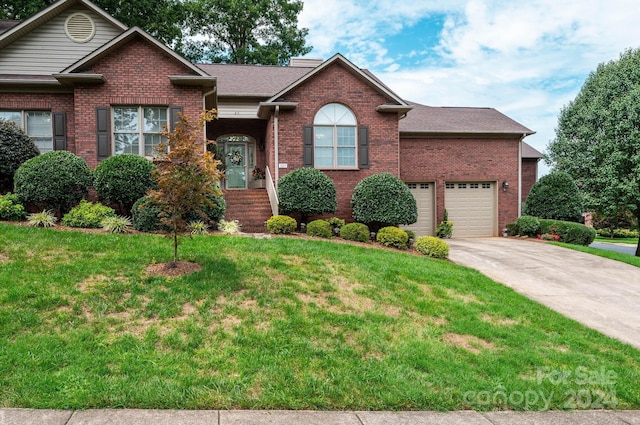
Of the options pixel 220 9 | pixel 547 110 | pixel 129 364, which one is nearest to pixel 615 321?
pixel 129 364

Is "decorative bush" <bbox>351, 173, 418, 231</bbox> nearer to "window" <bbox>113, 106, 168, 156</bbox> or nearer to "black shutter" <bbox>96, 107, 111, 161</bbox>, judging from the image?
"window" <bbox>113, 106, 168, 156</bbox>

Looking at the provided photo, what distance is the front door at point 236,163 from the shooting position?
54.4 ft

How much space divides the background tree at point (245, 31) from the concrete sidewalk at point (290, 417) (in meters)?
27.7

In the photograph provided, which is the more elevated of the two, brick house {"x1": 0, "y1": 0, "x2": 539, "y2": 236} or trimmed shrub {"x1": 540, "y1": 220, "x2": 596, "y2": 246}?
brick house {"x1": 0, "y1": 0, "x2": 539, "y2": 236}

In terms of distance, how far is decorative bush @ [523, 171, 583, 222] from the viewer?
612 inches

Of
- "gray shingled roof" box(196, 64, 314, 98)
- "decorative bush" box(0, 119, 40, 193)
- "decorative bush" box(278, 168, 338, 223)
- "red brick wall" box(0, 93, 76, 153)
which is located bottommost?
"decorative bush" box(278, 168, 338, 223)

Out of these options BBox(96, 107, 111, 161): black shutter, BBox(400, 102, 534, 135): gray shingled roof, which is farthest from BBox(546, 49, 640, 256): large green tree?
BBox(96, 107, 111, 161): black shutter

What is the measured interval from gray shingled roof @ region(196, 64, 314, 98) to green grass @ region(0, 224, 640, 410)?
9524mm

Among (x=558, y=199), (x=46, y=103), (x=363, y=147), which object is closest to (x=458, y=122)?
(x=558, y=199)

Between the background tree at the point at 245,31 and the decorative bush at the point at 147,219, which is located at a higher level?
the background tree at the point at 245,31

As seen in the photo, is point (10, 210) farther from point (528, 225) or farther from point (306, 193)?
point (528, 225)

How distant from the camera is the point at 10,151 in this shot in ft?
33.6

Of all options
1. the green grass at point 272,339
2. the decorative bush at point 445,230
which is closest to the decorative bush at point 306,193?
the green grass at point 272,339

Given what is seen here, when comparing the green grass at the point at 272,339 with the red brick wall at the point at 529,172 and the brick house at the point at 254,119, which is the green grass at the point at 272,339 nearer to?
the brick house at the point at 254,119
